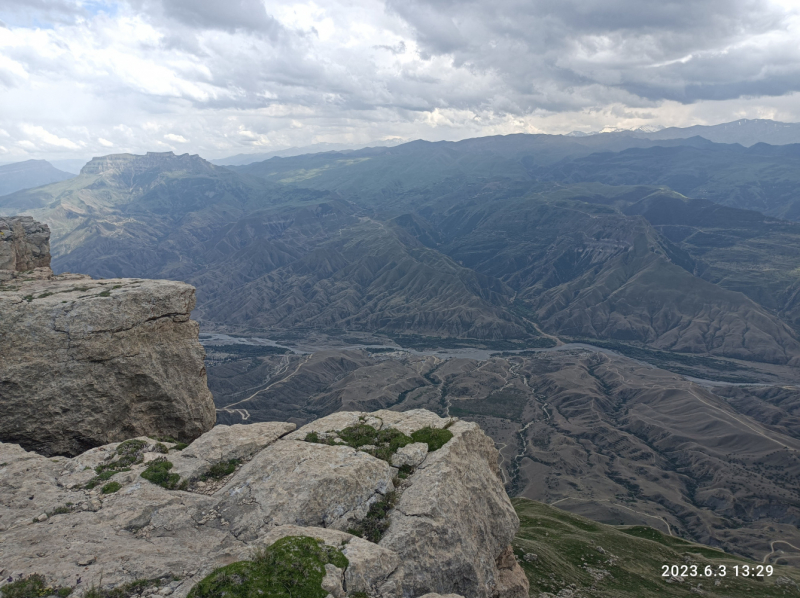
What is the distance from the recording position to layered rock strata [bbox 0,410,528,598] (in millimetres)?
17625

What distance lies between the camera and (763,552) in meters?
117

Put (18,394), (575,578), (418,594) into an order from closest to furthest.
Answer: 1. (418,594)
2. (18,394)
3. (575,578)

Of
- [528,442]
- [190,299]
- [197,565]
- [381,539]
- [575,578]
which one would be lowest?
[528,442]

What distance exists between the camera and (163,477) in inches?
951

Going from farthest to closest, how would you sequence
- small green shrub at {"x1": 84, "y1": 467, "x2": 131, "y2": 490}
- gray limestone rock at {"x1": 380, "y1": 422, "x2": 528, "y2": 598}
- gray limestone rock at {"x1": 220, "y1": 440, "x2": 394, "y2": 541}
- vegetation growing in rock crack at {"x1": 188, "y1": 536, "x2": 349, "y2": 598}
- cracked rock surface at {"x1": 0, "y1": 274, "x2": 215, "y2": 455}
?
cracked rock surface at {"x1": 0, "y1": 274, "x2": 215, "y2": 455} < small green shrub at {"x1": 84, "y1": 467, "x2": 131, "y2": 490} < gray limestone rock at {"x1": 220, "y1": 440, "x2": 394, "y2": 541} < gray limestone rock at {"x1": 380, "y1": 422, "x2": 528, "y2": 598} < vegetation growing in rock crack at {"x1": 188, "y1": 536, "x2": 349, "y2": 598}

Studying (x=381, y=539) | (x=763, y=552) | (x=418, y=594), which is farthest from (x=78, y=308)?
(x=763, y=552)

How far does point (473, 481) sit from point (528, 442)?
176317mm

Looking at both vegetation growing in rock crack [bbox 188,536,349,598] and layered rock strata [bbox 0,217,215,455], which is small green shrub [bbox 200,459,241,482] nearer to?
vegetation growing in rock crack [bbox 188,536,349,598]

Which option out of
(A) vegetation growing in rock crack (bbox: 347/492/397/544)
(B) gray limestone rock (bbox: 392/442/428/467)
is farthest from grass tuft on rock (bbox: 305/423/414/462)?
(A) vegetation growing in rock crack (bbox: 347/492/397/544)

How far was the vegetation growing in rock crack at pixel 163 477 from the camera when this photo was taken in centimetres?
2389

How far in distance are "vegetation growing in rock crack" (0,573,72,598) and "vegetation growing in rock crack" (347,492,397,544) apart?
10.9 m

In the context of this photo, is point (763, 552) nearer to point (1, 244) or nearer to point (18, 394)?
point (18, 394)

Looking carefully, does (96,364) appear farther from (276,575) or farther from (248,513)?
(276,575)
